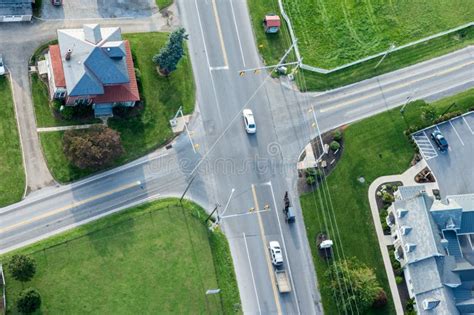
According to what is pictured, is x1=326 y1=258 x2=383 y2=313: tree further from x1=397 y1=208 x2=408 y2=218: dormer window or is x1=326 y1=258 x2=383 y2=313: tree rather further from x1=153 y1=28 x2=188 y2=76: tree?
Answer: x1=153 y1=28 x2=188 y2=76: tree

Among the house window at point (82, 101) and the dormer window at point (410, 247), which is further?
the dormer window at point (410, 247)

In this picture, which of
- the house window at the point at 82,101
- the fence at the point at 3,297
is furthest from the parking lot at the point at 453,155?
the fence at the point at 3,297

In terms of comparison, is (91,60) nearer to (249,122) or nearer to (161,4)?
(161,4)

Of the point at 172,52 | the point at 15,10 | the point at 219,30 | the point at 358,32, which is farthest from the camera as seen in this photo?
the point at 358,32

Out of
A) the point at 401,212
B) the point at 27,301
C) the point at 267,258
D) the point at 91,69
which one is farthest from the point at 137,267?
the point at 401,212

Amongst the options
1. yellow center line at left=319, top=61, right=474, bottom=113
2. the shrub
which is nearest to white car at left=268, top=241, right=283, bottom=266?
yellow center line at left=319, top=61, right=474, bottom=113

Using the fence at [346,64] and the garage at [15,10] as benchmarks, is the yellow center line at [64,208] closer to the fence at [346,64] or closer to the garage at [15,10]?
the garage at [15,10]

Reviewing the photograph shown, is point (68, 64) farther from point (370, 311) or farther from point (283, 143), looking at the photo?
point (370, 311)
